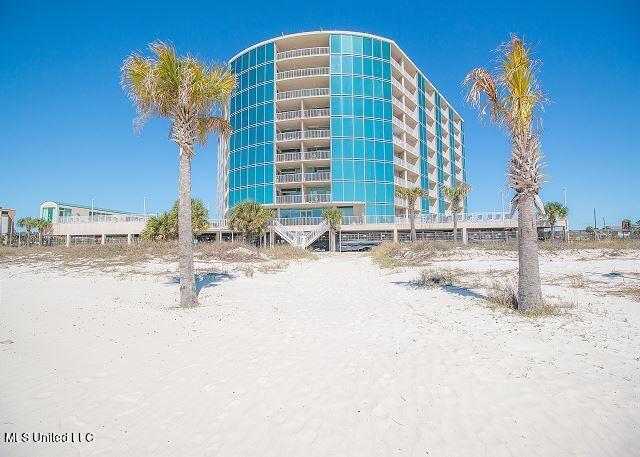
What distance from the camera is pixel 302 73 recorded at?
1823 inches

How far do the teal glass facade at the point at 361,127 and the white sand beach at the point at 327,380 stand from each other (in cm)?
3724

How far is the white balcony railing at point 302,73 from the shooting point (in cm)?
4568

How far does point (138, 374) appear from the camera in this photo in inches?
175

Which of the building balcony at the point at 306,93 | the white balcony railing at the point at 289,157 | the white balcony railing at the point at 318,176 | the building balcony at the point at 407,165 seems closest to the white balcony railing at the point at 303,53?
the building balcony at the point at 306,93

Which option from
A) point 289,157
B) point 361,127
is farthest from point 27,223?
point 361,127

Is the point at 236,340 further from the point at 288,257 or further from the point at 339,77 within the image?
the point at 339,77

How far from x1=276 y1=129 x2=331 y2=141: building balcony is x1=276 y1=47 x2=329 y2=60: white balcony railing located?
10525mm

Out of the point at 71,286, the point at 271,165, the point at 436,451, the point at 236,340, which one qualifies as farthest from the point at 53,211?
the point at 436,451

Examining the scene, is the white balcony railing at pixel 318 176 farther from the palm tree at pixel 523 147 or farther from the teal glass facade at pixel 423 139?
the palm tree at pixel 523 147

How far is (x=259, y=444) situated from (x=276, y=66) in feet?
165

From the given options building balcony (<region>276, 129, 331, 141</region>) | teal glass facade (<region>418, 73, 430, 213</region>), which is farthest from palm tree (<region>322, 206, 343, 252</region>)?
teal glass facade (<region>418, 73, 430, 213</region>)

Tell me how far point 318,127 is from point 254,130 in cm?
890

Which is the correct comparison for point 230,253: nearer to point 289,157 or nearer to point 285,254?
point 285,254

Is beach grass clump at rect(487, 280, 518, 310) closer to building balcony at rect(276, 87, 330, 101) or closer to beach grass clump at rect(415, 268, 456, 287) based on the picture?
beach grass clump at rect(415, 268, 456, 287)
